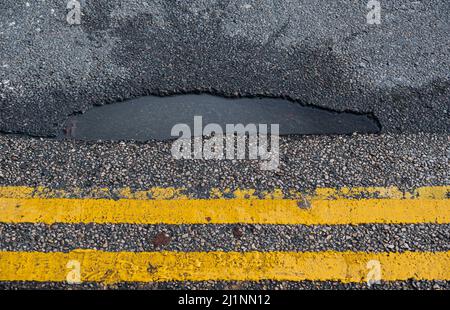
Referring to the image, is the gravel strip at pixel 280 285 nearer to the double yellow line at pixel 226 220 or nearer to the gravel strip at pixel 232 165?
the double yellow line at pixel 226 220

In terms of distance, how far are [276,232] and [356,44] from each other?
4.92ft

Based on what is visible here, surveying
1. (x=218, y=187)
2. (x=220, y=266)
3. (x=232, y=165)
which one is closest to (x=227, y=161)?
(x=232, y=165)

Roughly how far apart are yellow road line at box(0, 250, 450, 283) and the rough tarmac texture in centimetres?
80

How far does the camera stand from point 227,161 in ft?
8.41

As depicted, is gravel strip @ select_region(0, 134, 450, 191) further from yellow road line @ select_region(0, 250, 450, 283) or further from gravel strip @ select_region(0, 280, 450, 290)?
gravel strip @ select_region(0, 280, 450, 290)

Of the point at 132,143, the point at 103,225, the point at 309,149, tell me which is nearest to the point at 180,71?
the point at 132,143

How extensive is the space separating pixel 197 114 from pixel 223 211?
2.29 ft

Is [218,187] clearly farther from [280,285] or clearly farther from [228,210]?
[280,285]

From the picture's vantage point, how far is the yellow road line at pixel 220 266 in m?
2.13

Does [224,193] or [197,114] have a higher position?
[197,114]

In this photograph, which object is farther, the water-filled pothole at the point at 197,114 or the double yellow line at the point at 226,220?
the water-filled pothole at the point at 197,114

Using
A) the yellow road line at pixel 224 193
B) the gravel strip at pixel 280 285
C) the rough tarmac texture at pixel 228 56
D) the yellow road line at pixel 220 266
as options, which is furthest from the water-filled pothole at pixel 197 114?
the gravel strip at pixel 280 285

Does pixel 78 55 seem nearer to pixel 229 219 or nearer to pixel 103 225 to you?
pixel 103 225
